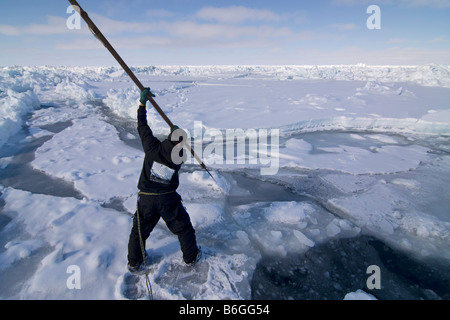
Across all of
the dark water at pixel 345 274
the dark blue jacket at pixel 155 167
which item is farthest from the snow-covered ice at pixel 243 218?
the dark blue jacket at pixel 155 167

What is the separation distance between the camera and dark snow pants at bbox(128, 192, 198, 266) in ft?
6.80

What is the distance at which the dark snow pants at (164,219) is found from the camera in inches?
81.6

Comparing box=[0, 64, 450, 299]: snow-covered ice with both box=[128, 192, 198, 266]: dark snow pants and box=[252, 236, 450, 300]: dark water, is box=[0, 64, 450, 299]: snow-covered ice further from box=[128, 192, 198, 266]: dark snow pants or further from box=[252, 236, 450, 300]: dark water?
box=[128, 192, 198, 266]: dark snow pants

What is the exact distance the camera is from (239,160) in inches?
210

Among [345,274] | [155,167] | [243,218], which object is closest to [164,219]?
[155,167]

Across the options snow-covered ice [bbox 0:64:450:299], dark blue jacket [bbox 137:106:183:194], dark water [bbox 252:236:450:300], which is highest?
dark blue jacket [bbox 137:106:183:194]

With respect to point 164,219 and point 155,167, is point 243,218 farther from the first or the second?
point 155,167

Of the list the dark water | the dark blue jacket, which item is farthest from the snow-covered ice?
Result: the dark blue jacket

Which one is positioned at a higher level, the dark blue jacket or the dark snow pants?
the dark blue jacket

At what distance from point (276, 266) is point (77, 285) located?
1889mm

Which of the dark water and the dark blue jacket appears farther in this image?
the dark water

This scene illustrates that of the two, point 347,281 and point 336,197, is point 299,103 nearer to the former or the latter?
point 336,197

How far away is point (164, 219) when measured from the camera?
2.13 metres
